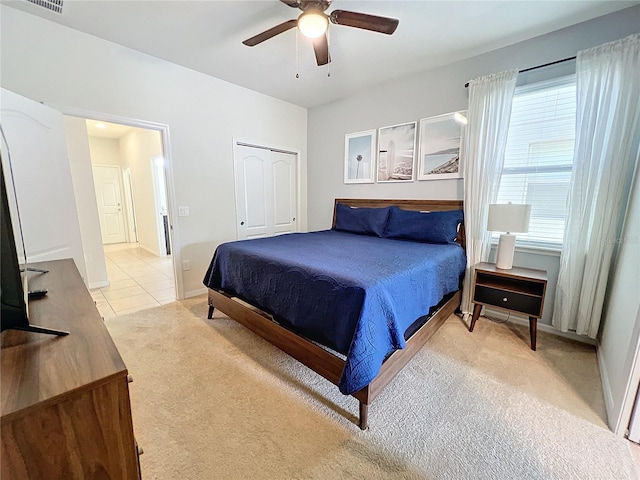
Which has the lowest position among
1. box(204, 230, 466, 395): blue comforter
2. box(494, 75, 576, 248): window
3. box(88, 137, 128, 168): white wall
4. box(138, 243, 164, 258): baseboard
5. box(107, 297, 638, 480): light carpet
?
box(107, 297, 638, 480): light carpet

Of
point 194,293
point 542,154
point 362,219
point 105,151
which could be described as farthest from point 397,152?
point 105,151

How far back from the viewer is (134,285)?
3730 mm

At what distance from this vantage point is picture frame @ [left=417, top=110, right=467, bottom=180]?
2889mm

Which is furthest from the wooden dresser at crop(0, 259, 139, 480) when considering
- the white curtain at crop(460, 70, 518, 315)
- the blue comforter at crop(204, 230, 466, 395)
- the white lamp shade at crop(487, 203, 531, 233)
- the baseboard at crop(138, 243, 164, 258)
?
the baseboard at crop(138, 243, 164, 258)

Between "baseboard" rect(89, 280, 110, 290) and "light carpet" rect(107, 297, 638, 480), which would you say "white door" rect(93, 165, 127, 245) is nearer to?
"baseboard" rect(89, 280, 110, 290)

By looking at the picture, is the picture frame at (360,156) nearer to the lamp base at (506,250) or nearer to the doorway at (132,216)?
the lamp base at (506,250)

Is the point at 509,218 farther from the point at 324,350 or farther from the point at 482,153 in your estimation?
the point at 324,350

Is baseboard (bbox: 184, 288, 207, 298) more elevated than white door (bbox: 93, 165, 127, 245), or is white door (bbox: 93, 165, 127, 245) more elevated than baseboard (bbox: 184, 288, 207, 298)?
white door (bbox: 93, 165, 127, 245)

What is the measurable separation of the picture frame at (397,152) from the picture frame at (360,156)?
13 cm

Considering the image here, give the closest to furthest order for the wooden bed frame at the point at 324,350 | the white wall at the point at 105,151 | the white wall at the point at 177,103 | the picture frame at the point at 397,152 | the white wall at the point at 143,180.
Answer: the wooden bed frame at the point at 324,350, the white wall at the point at 177,103, the picture frame at the point at 397,152, the white wall at the point at 143,180, the white wall at the point at 105,151

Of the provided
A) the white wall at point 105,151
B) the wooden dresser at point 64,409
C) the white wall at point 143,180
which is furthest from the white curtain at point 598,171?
the white wall at point 105,151

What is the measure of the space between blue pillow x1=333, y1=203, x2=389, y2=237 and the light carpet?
5.33 feet

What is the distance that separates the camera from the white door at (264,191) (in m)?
3.76

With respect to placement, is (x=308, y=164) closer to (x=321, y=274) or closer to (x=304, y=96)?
(x=304, y=96)
